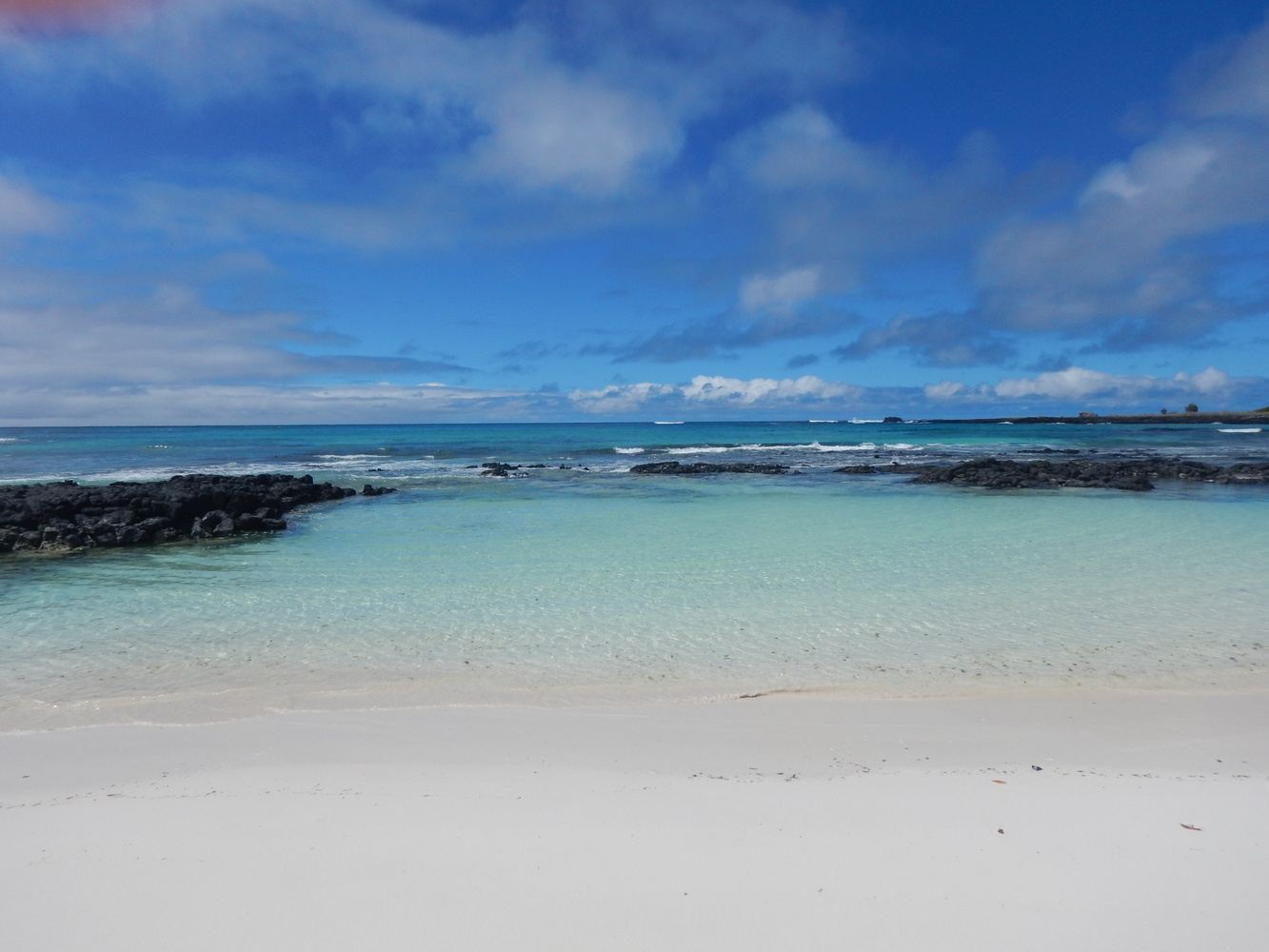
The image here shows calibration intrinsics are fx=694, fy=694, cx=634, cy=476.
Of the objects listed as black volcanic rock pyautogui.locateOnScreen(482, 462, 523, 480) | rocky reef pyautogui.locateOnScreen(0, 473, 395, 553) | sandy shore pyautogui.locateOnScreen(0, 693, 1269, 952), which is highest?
black volcanic rock pyautogui.locateOnScreen(482, 462, 523, 480)

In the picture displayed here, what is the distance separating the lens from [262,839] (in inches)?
147

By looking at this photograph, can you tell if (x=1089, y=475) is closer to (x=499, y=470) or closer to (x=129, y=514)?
(x=499, y=470)

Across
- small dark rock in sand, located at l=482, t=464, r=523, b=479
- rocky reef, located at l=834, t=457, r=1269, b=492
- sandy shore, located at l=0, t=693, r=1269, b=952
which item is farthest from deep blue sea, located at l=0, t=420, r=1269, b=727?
small dark rock in sand, located at l=482, t=464, r=523, b=479

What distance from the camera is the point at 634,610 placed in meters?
8.74

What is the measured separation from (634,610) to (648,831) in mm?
4946

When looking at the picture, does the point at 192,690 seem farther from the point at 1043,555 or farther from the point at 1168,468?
the point at 1168,468

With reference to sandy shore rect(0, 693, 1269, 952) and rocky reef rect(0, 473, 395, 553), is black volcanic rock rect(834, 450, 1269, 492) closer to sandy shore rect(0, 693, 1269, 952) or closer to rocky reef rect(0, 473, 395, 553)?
sandy shore rect(0, 693, 1269, 952)

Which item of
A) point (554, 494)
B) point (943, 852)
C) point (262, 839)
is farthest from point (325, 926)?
point (554, 494)

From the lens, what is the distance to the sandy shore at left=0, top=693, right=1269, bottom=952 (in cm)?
305

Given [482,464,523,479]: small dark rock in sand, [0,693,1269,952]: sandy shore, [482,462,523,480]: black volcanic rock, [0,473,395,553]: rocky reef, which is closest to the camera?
[0,693,1269,952]: sandy shore

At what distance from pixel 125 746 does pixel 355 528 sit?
1155 cm

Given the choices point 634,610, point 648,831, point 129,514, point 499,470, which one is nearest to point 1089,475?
point 634,610

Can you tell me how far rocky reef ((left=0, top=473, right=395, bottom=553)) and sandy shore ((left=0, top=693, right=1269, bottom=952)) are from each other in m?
11.3

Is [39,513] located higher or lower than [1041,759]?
higher
